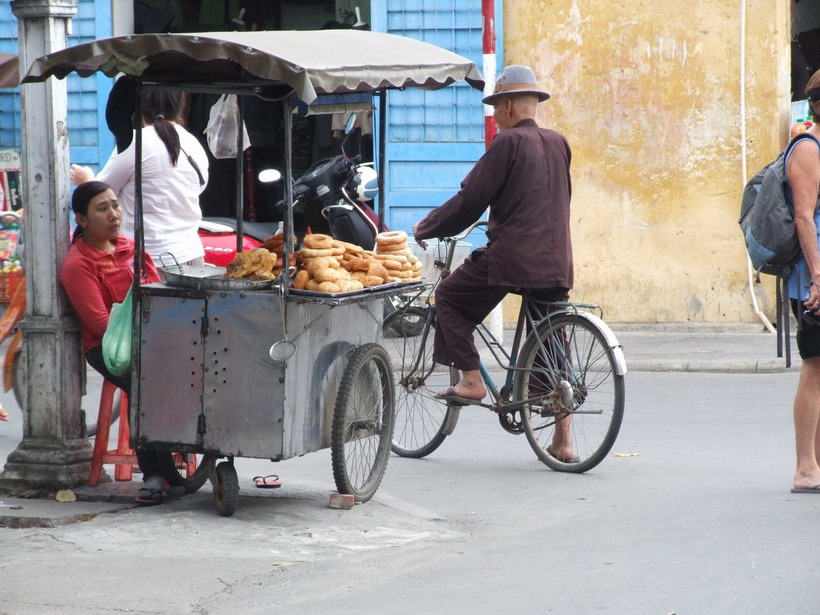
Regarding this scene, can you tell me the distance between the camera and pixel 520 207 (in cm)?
695

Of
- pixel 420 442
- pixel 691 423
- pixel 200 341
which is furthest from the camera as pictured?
pixel 691 423

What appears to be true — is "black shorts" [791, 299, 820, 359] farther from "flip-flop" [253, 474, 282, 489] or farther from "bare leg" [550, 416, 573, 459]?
"flip-flop" [253, 474, 282, 489]

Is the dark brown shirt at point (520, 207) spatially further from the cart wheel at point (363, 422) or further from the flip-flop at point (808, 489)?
the flip-flop at point (808, 489)

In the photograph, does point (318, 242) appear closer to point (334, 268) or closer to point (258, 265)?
point (334, 268)

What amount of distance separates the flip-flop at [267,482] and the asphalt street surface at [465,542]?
42 millimetres

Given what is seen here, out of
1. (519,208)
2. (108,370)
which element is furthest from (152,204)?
(519,208)

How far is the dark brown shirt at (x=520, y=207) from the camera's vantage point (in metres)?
6.93

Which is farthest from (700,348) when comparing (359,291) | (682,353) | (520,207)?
(359,291)

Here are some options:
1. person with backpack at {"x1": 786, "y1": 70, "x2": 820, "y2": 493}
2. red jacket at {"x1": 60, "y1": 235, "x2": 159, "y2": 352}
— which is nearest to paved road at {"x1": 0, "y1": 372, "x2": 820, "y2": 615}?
person with backpack at {"x1": 786, "y1": 70, "x2": 820, "y2": 493}

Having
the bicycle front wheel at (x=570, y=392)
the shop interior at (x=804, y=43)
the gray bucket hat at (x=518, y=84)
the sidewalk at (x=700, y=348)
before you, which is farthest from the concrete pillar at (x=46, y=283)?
the shop interior at (x=804, y=43)

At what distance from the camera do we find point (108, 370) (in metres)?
6.21

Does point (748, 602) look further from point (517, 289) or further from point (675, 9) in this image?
point (675, 9)

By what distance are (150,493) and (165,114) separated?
2.18 meters

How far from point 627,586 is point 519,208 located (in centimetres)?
255
